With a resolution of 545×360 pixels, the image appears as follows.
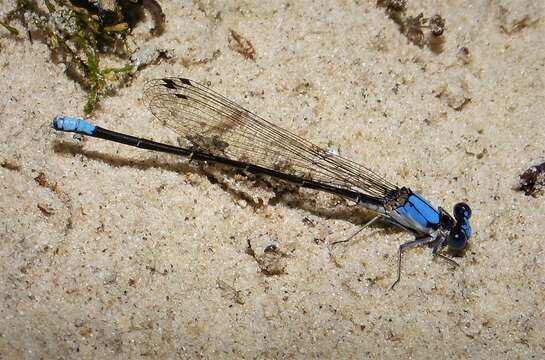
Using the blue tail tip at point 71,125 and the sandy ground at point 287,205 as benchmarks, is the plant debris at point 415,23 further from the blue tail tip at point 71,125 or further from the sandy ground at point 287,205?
the blue tail tip at point 71,125

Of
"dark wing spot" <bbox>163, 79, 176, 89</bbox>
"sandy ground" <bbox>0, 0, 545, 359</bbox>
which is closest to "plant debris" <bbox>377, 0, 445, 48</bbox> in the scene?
"sandy ground" <bbox>0, 0, 545, 359</bbox>

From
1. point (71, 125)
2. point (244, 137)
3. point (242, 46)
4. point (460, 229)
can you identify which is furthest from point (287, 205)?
point (71, 125)

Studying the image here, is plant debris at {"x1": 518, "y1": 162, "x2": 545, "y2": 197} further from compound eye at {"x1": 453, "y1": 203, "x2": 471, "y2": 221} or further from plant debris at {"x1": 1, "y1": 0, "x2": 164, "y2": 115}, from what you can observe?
plant debris at {"x1": 1, "y1": 0, "x2": 164, "y2": 115}

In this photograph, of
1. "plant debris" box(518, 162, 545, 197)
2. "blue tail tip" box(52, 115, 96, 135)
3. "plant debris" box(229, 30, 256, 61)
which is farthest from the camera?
"plant debris" box(229, 30, 256, 61)

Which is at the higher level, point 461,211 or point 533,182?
point 533,182

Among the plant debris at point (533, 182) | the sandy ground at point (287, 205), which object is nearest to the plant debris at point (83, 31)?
the sandy ground at point (287, 205)

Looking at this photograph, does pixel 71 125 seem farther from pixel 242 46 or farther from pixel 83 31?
pixel 242 46

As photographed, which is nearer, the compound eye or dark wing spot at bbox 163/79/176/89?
the compound eye
